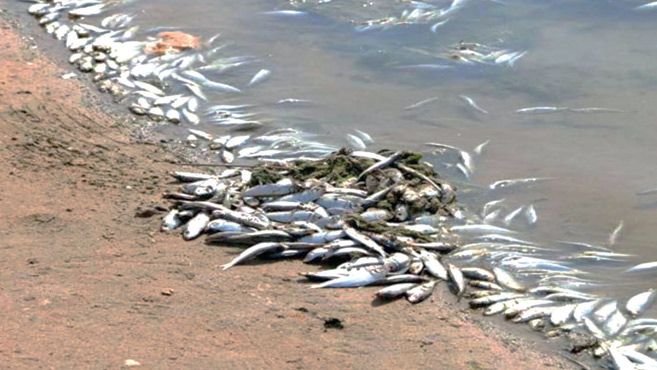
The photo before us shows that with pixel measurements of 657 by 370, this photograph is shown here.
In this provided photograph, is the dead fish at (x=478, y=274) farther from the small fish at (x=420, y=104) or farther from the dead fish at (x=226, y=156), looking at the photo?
the small fish at (x=420, y=104)

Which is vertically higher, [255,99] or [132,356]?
[132,356]

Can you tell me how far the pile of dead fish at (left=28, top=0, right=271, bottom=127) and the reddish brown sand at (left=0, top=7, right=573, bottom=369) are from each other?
93.7 inches

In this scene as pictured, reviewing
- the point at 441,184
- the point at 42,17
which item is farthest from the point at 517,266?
the point at 42,17

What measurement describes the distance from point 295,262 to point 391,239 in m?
0.81

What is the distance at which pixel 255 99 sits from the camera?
11.9m

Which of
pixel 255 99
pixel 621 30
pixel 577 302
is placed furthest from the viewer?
pixel 621 30

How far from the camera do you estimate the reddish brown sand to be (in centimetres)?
615

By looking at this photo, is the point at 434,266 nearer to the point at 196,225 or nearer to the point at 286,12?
the point at 196,225

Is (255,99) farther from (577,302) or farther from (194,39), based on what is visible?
(577,302)

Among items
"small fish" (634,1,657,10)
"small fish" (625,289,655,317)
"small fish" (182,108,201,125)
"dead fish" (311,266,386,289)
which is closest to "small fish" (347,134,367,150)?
"small fish" (182,108,201,125)

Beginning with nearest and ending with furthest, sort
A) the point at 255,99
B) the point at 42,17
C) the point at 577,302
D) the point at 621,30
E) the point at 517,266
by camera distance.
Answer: the point at 577,302, the point at 517,266, the point at 255,99, the point at 621,30, the point at 42,17

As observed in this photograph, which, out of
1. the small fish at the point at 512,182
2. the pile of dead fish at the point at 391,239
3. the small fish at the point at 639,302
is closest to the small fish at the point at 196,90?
the pile of dead fish at the point at 391,239

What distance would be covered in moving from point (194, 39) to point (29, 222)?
6.33 meters

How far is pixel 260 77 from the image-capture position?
1254 cm
